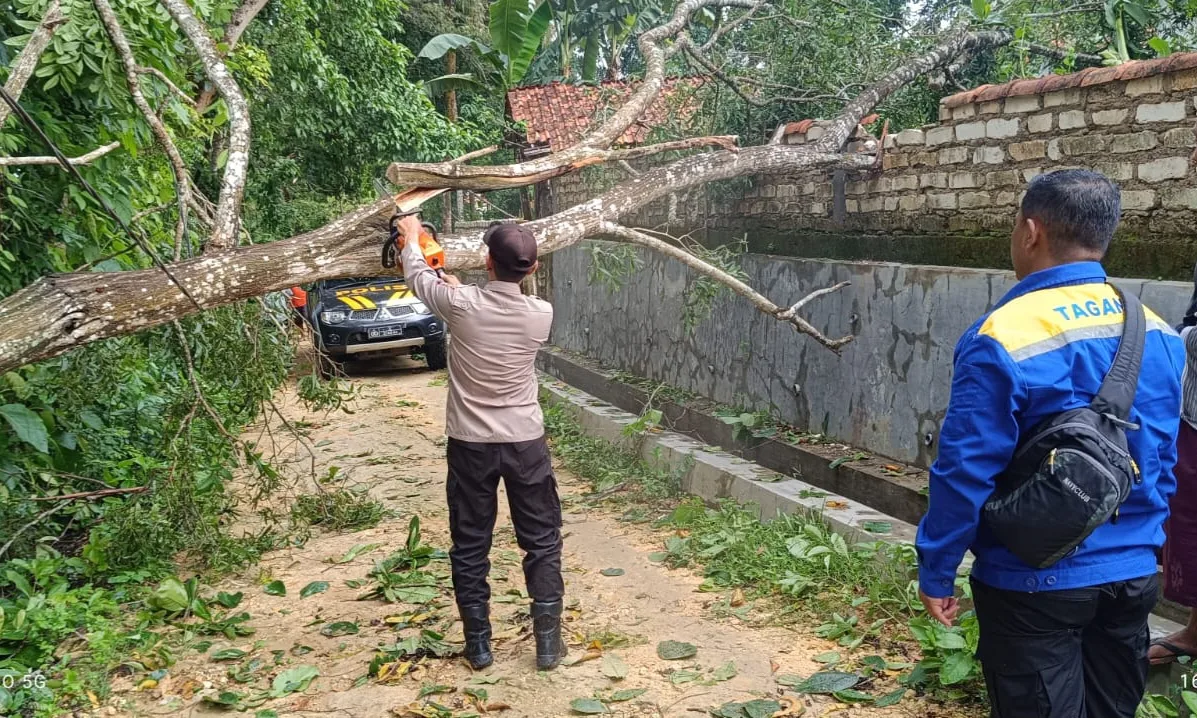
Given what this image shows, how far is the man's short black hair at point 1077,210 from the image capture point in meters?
2.35

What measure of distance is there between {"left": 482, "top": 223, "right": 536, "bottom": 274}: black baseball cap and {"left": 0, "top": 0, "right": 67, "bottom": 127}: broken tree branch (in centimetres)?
222

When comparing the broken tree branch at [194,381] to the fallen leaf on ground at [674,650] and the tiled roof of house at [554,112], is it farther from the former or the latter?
the tiled roof of house at [554,112]

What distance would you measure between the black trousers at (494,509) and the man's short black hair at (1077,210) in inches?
91.9

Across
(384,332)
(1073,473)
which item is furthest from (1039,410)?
(384,332)

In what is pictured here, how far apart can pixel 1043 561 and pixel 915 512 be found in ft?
10.9

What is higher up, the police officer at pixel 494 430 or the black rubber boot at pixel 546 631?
the police officer at pixel 494 430

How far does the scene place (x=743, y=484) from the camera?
639cm

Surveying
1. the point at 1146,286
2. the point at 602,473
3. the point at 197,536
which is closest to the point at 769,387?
the point at 602,473

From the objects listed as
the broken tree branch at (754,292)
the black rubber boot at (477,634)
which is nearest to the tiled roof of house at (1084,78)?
the broken tree branch at (754,292)

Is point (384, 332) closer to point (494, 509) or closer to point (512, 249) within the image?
point (494, 509)

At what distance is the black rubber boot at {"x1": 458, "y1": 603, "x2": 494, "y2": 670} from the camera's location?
4.22 m

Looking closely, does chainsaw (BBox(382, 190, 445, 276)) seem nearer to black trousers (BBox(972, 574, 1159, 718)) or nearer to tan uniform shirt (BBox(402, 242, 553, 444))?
tan uniform shirt (BBox(402, 242, 553, 444))

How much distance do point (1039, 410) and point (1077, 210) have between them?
1.70 ft

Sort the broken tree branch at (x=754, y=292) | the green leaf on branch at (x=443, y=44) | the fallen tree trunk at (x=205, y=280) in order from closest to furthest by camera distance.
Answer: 1. the fallen tree trunk at (x=205, y=280)
2. the broken tree branch at (x=754, y=292)
3. the green leaf on branch at (x=443, y=44)
